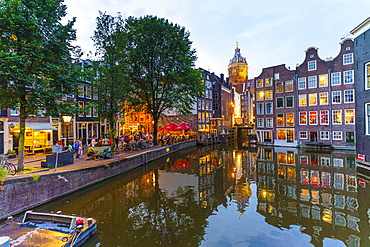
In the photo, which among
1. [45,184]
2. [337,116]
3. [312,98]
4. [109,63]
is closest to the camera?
[45,184]

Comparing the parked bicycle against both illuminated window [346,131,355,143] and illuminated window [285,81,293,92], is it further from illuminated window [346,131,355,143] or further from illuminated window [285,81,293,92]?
illuminated window [346,131,355,143]

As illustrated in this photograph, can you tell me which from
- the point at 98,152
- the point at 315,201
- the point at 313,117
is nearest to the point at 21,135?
the point at 98,152

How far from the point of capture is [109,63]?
2052 centimetres

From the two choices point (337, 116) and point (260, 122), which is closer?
point (337, 116)

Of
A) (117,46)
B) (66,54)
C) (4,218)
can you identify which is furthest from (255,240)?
(117,46)

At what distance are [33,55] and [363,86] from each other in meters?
25.7

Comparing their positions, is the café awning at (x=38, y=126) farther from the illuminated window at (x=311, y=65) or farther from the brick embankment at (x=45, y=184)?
the illuminated window at (x=311, y=65)

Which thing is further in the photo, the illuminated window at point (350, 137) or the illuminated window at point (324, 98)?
the illuminated window at point (324, 98)

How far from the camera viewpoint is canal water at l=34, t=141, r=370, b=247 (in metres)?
8.30

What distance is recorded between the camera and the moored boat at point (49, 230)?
6.93 meters

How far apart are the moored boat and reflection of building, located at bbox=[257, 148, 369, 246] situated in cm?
870

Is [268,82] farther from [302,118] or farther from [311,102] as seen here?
[302,118]

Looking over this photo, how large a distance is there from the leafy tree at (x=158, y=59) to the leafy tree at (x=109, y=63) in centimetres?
409

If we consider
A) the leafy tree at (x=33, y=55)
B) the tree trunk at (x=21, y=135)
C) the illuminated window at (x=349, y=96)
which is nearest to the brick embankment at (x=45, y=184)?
the tree trunk at (x=21, y=135)
